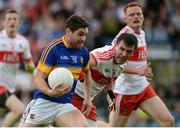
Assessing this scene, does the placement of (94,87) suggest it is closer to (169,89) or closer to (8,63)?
(8,63)

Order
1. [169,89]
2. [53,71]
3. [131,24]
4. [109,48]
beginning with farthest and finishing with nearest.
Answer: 1. [169,89]
2. [131,24]
3. [109,48]
4. [53,71]

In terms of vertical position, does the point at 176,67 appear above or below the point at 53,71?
below

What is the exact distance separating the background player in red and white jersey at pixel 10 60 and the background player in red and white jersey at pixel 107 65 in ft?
7.66

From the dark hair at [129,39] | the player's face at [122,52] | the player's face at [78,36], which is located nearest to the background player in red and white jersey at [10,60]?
the player's face at [122,52]

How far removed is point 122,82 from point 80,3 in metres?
8.53

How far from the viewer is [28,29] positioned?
765 inches

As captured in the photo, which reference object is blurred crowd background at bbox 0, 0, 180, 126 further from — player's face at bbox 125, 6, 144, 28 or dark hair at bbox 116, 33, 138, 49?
dark hair at bbox 116, 33, 138, 49

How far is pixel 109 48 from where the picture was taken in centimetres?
1105

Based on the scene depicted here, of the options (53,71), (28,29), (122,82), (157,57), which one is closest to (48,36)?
(28,29)

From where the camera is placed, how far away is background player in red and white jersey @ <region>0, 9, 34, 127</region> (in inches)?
531

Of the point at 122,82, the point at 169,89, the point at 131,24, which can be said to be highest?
the point at 131,24

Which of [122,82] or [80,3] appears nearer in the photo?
[122,82]

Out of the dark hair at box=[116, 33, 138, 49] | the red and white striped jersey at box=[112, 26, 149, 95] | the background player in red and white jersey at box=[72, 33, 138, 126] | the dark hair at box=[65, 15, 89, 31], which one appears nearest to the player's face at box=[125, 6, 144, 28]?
the red and white striped jersey at box=[112, 26, 149, 95]

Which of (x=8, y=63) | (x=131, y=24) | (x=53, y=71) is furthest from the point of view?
(x=8, y=63)
